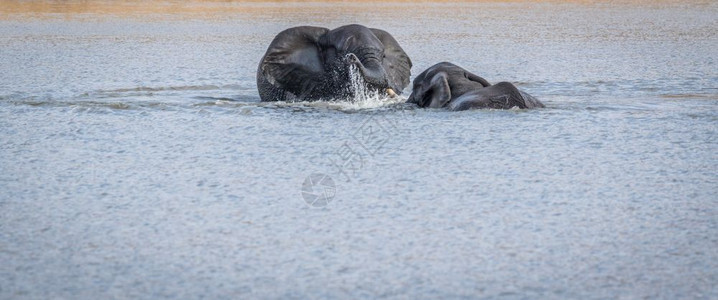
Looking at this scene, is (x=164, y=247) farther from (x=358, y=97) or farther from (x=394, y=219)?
(x=358, y=97)

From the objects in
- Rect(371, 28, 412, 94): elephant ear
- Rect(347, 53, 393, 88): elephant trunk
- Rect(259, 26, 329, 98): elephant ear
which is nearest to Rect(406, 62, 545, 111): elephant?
Rect(347, 53, 393, 88): elephant trunk

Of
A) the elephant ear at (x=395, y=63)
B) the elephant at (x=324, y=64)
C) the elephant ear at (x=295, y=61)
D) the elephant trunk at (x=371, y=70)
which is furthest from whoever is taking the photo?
the elephant ear at (x=395, y=63)

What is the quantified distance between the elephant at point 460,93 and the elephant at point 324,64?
1.39ft

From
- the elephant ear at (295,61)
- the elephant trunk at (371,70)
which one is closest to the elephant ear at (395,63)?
the elephant trunk at (371,70)

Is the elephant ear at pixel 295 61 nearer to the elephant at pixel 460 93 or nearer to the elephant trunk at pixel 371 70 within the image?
the elephant trunk at pixel 371 70

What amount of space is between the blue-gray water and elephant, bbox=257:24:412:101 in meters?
0.25

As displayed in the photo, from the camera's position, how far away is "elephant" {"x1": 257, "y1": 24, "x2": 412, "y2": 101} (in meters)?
10.6

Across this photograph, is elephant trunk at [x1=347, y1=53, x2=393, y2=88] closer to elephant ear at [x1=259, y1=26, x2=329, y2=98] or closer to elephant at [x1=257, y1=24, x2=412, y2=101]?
elephant at [x1=257, y1=24, x2=412, y2=101]

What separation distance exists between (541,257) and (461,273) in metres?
0.42

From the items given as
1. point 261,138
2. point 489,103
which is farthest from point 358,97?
point 261,138

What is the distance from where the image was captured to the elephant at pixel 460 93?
9.74m

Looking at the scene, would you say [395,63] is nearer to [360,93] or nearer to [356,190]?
[360,93]

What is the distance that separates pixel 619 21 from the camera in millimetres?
26109

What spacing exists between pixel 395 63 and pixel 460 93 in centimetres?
129
